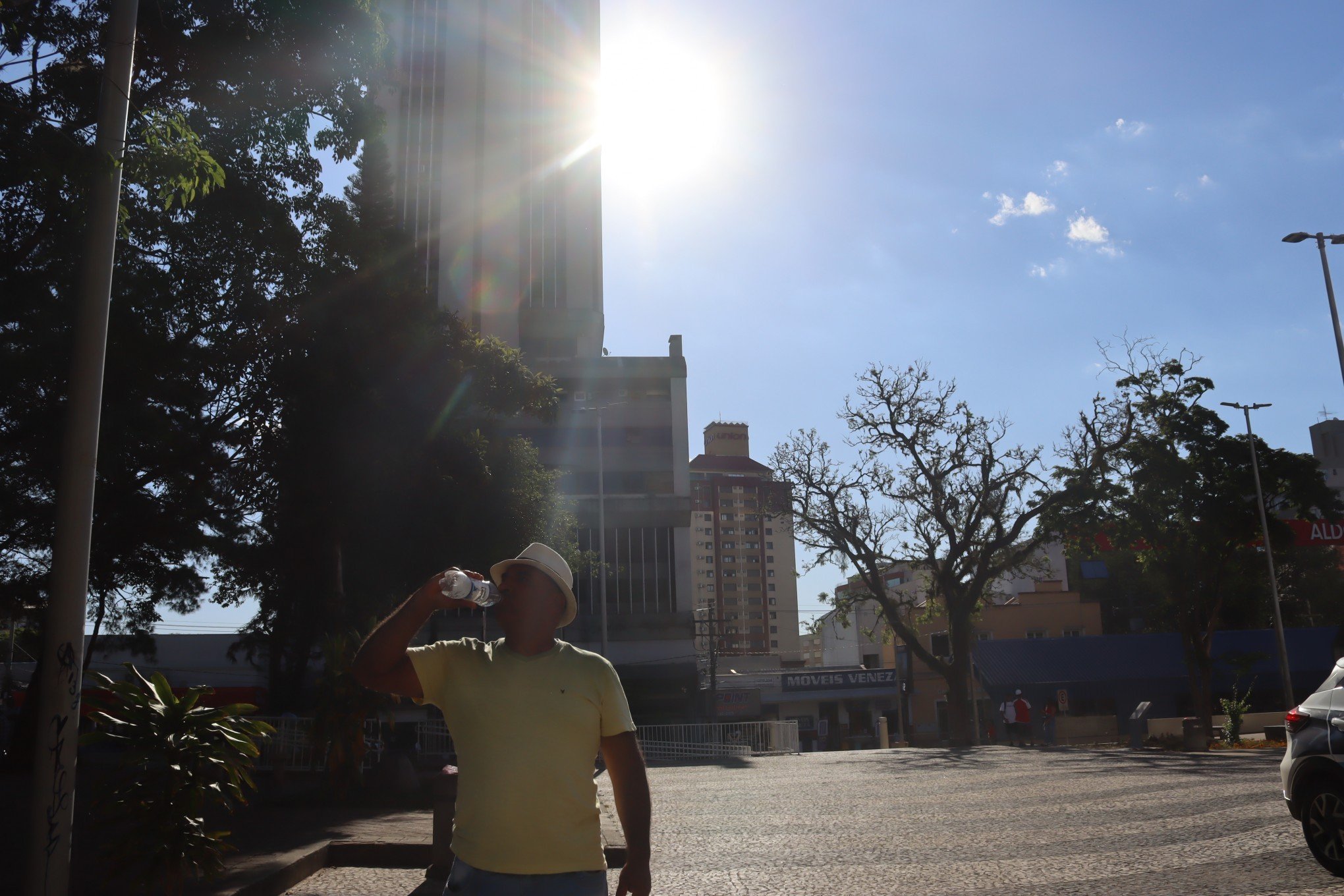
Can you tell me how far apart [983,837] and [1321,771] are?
3.03 m

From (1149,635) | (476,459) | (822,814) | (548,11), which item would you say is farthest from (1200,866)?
(548,11)

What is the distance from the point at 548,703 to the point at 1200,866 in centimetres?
620

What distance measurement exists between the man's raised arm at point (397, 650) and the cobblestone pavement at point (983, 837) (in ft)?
13.9

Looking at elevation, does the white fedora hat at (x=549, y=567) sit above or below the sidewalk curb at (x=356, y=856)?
above

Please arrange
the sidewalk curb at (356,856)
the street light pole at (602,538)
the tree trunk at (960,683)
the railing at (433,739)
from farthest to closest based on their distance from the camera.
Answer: the street light pole at (602,538) < the tree trunk at (960,683) < the railing at (433,739) < the sidewalk curb at (356,856)

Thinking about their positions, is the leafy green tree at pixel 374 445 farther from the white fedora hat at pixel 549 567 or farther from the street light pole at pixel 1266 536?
the street light pole at pixel 1266 536

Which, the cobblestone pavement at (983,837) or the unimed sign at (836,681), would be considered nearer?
the cobblestone pavement at (983,837)

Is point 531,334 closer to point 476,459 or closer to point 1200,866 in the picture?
point 476,459

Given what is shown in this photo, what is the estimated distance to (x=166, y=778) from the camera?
5832mm

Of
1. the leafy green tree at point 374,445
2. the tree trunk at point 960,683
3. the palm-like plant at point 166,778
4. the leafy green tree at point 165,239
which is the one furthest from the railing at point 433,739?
the palm-like plant at point 166,778

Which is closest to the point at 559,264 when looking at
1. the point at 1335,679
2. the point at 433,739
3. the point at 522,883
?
the point at 433,739

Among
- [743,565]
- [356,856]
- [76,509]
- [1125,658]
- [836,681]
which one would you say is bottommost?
[356,856]

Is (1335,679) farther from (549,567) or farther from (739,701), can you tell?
(739,701)

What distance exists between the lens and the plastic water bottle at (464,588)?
2.83 m
